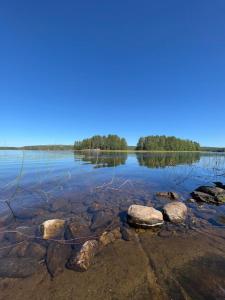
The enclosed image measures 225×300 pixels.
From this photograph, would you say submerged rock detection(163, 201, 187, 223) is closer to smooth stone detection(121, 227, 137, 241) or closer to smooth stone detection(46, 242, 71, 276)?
smooth stone detection(121, 227, 137, 241)

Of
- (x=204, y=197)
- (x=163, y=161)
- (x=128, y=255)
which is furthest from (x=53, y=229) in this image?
(x=163, y=161)

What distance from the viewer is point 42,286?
3.99 meters

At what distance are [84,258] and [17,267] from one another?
1.76 meters

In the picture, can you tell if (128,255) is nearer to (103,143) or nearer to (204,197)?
(204,197)

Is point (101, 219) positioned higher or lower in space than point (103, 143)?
lower

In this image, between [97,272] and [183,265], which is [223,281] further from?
[97,272]

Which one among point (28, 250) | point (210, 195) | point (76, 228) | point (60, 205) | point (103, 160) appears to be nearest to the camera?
point (28, 250)

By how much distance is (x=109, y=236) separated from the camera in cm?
621

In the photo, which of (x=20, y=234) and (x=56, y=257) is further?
(x=20, y=234)

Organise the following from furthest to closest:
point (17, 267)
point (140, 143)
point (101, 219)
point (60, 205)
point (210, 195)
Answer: point (140, 143) < point (210, 195) < point (60, 205) < point (101, 219) < point (17, 267)

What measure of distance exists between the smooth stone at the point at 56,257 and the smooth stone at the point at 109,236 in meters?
1.14

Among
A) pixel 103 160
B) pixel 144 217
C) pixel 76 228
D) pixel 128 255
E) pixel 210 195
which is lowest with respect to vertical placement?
pixel 128 255

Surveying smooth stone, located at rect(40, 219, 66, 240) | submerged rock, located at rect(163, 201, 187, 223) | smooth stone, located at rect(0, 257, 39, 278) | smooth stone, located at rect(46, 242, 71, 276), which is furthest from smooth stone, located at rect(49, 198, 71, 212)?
submerged rock, located at rect(163, 201, 187, 223)

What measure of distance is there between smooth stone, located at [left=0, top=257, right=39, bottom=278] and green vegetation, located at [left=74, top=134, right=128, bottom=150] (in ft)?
417
